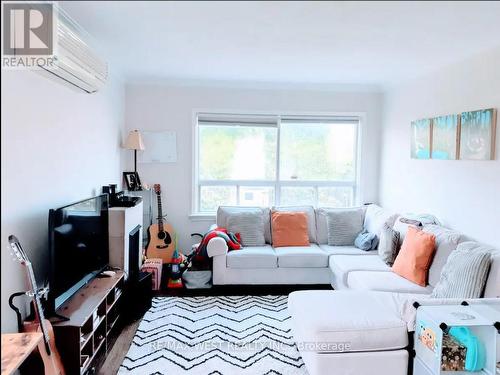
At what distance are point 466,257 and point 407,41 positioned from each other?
164 cm

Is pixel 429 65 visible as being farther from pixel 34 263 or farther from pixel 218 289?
pixel 34 263

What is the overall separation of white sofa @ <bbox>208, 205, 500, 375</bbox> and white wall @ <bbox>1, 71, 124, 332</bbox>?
154cm

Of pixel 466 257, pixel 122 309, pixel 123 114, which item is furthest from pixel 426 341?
pixel 123 114

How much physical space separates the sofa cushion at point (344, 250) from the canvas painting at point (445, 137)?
1198 mm

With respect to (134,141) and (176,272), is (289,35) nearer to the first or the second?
(134,141)

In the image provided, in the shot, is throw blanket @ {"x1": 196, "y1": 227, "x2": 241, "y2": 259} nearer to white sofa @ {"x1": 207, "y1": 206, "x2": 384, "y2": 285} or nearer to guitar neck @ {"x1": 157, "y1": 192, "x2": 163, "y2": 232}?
white sofa @ {"x1": 207, "y1": 206, "x2": 384, "y2": 285}

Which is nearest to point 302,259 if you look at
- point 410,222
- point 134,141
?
point 410,222

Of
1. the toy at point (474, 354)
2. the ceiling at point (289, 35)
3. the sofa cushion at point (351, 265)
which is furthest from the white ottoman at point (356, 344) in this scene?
the ceiling at point (289, 35)

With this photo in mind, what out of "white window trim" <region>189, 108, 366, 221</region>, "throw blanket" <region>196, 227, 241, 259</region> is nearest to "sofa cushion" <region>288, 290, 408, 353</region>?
"throw blanket" <region>196, 227, 241, 259</region>

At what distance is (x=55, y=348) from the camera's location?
6.86 feet

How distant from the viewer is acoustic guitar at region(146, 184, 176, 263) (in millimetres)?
4441

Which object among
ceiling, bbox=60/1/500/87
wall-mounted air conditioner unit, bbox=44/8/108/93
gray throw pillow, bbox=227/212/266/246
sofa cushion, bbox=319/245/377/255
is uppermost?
ceiling, bbox=60/1/500/87

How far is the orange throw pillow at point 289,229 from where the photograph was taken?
168 inches

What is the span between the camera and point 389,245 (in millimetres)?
3625
